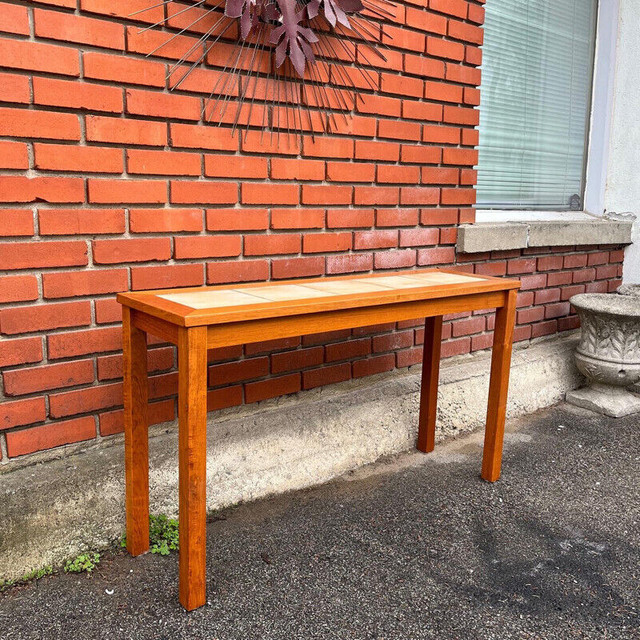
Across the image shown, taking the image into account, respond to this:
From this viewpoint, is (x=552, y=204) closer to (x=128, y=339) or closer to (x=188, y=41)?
(x=188, y=41)

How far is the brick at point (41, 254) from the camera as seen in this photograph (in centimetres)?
181

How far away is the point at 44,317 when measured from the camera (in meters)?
1.90

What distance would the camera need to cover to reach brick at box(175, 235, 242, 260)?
7.09 feet

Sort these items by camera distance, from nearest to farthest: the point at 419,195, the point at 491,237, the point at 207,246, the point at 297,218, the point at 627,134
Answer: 1. the point at 207,246
2. the point at 297,218
3. the point at 419,195
4. the point at 491,237
5. the point at 627,134

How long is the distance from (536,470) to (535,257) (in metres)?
1.34

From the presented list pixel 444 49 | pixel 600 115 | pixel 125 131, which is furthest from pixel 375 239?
pixel 600 115

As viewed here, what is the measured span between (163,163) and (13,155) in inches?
18.3

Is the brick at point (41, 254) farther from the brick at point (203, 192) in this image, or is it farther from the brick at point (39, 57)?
the brick at point (39, 57)

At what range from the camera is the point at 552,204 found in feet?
13.5

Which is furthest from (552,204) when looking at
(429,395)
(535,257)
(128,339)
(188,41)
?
(128,339)

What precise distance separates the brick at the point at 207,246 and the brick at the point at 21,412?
659mm

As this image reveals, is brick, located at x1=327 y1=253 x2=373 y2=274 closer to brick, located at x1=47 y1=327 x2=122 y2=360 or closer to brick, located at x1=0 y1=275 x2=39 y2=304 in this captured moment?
brick, located at x1=47 y1=327 x2=122 y2=360

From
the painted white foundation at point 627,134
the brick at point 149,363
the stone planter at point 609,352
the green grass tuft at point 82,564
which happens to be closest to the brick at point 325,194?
the brick at point 149,363

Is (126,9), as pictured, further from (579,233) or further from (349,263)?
(579,233)
